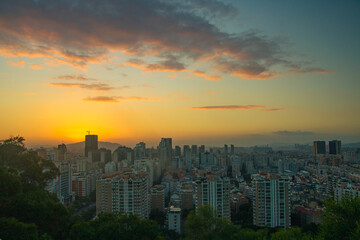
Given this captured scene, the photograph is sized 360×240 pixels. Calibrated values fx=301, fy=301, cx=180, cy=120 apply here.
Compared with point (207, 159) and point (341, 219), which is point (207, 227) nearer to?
point (341, 219)

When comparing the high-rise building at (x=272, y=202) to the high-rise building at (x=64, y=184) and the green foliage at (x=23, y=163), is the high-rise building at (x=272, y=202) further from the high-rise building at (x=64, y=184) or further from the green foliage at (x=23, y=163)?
the high-rise building at (x=64, y=184)

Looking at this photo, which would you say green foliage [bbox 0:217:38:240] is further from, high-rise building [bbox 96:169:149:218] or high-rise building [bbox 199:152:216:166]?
high-rise building [bbox 199:152:216:166]

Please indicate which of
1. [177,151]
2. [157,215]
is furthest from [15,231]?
[177,151]

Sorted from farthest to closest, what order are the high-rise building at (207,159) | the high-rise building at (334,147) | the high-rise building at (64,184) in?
the high-rise building at (334,147)
the high-rise building at (207,159)
the high-rise building at (64,184)

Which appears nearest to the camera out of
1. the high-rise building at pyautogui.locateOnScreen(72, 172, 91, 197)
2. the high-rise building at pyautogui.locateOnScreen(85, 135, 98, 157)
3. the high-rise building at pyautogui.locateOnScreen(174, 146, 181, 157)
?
the high-rise building at pyautogui.locateOnScreen(72, 172, 91, 197)

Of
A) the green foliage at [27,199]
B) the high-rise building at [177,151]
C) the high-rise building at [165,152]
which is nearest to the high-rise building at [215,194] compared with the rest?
the green foliage at [27,199]

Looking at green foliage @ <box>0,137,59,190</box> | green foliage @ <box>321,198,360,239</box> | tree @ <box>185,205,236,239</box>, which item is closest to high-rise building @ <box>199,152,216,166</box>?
tree @ <box>185,205,236,239</box>
